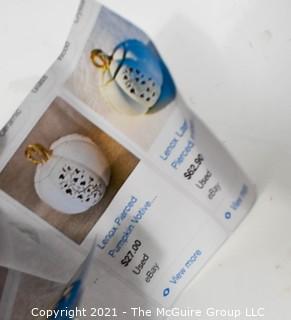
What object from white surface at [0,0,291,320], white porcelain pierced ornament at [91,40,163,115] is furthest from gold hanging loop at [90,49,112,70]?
white surface at [0,0,291,320]

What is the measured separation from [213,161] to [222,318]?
13cm

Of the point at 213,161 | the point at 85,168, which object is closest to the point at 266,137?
the point at 213,161

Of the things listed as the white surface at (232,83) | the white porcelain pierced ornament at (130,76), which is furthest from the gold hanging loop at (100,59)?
the white surface at (232,83)

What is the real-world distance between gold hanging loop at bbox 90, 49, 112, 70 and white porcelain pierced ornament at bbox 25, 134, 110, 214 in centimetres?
5

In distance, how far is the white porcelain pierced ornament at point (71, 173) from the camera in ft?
1.32

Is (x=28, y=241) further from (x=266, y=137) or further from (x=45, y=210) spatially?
(x=266, y=137)

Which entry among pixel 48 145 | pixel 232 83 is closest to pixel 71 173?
pixel 48 145

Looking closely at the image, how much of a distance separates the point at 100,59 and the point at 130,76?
0.02m

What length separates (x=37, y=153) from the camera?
0.40m

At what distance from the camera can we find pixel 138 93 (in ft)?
1.31

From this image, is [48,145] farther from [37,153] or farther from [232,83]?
[232,83]

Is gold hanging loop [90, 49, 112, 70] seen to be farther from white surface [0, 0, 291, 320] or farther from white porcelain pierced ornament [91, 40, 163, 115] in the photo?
white surface [0, 0, 291, 320]

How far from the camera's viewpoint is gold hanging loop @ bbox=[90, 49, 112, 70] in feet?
1.26

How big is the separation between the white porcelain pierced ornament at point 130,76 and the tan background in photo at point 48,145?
3 cm
